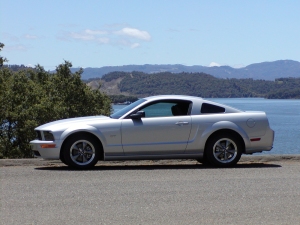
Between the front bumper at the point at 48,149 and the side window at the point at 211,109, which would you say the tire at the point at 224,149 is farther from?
the front bumper at the point at 48,149

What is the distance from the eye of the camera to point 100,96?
195 feet

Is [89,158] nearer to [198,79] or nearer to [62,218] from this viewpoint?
[62,218]

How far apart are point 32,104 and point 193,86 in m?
106

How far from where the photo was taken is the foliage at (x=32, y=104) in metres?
46.1

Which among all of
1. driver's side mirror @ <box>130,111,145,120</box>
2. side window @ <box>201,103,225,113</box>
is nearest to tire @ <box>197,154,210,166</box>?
side window @ <box>201,103,225,113</box>

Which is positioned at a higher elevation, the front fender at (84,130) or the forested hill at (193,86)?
the forested hill at (193,86)

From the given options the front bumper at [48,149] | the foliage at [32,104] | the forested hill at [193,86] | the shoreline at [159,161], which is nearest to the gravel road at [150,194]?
the shoreline at [159,161]

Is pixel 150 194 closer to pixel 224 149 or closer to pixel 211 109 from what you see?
pixel 224 149

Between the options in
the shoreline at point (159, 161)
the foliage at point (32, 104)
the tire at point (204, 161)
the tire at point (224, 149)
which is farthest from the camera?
the foliage at point (32, 104)

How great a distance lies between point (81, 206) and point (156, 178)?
8.51 feet

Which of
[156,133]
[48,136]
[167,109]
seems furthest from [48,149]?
[167,109]

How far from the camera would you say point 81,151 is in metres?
10.9

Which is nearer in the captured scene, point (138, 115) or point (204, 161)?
point (138, 115)

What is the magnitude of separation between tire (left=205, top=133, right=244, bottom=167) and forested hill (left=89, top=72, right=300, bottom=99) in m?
122
